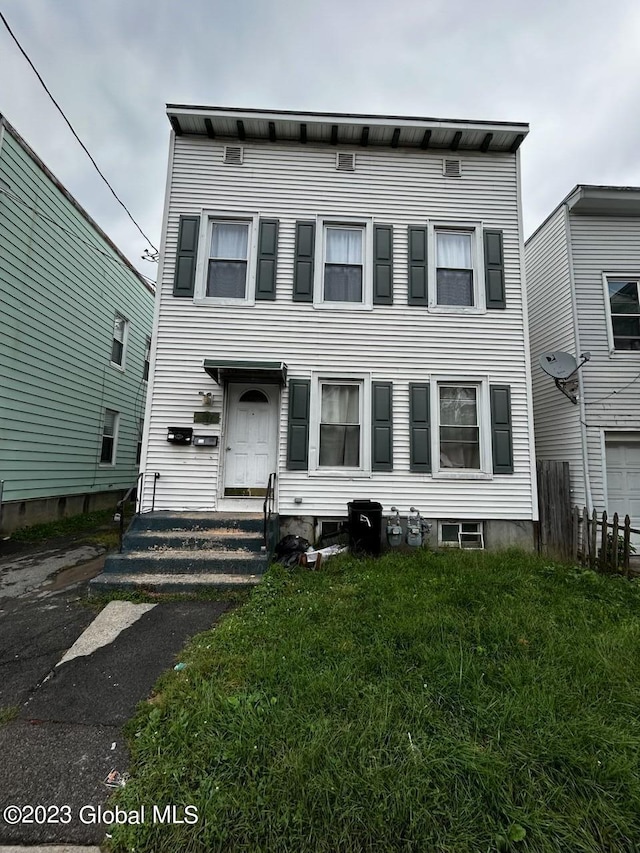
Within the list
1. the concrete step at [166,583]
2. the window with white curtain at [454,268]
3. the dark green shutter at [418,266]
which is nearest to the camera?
the concrete step at [166,583]

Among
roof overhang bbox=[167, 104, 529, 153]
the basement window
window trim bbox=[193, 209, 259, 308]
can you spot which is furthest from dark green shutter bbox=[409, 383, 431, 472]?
roof overhang bbox=[167, 104, 529, 153]

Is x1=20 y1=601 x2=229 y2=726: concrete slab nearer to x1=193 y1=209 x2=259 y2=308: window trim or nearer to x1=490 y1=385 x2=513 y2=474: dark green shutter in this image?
x1=193 y1=209 x2=259 y2=308: window trim

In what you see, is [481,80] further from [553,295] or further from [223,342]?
[223,342]

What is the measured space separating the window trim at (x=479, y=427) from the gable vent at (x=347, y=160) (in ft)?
14.0

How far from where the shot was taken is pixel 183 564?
4742 millimetres

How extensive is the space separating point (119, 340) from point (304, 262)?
7505mm

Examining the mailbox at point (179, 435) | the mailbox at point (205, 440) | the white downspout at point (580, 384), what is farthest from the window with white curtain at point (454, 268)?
the mailbox at point (179, 435)

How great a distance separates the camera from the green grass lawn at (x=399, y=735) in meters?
1.66

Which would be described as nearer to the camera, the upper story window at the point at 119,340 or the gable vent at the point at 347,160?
the gable vent at the point at 347,160

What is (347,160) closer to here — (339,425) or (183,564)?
(339,425)

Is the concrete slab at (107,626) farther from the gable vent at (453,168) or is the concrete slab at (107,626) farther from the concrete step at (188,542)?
the gable vent at (453,168)

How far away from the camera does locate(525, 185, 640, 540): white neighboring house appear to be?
7.36 m

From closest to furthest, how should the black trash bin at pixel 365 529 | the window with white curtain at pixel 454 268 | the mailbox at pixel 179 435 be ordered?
the black trash bin at pixel 365 529
the mailbox at pixel 179 435
the window with white curtain at pixel 454 268

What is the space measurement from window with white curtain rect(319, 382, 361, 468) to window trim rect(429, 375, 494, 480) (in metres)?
1.33
